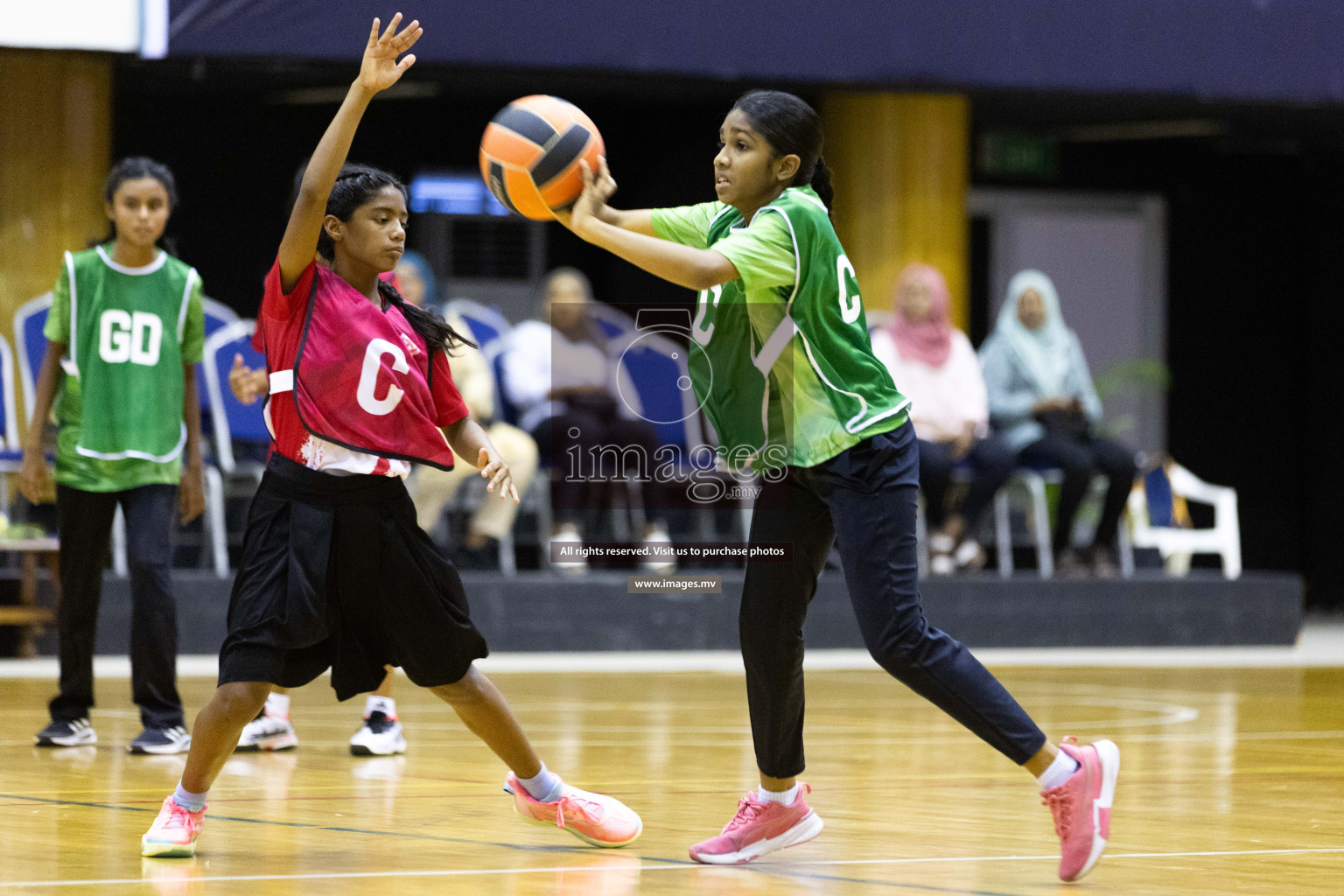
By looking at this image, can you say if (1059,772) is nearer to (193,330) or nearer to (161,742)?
(161,742)

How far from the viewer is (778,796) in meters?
4.05

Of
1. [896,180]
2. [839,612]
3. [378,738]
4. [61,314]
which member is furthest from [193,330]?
[896,180]

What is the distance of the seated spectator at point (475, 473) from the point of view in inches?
359

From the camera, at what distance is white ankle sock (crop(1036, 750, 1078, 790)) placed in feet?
12.4

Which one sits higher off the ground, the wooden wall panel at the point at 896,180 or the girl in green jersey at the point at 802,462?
the wooden wall panel at the point at 896,180

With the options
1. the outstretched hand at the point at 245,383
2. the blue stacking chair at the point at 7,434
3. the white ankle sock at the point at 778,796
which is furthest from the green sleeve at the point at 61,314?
the blue stacking chair at the point at 7,434

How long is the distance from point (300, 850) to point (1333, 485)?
12.3m

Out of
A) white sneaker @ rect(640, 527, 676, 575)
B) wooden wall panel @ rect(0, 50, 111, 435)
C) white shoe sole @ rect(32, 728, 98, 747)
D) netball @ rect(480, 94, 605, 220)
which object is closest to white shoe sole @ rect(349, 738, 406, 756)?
white shoe sole @ rect(32, 728, 98, 747)

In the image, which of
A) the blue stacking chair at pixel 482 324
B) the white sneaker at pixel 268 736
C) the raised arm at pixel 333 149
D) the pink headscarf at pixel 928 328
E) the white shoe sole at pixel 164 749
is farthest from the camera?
the blue stacking chair at pixel 482 324

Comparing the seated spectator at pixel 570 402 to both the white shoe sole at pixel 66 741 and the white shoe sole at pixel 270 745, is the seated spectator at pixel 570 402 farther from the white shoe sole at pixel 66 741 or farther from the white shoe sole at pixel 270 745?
the white shoe sole at pixel 66 741

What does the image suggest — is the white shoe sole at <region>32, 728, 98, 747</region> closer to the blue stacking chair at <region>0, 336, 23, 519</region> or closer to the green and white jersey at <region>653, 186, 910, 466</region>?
the green and white jersey at <region>653, 186, 910, 466</region>

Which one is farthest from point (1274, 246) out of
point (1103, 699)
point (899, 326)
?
point (1103, 699)

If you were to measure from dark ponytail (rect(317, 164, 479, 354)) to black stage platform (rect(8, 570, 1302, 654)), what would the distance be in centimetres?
471

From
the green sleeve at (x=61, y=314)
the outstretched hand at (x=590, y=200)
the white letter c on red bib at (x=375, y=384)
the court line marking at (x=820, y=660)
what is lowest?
the court line marking at (x=820, y=660)
